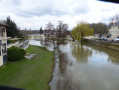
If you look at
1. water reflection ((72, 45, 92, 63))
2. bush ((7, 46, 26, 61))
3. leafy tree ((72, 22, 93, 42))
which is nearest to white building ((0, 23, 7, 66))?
bush ((7, 46, 26, 61))

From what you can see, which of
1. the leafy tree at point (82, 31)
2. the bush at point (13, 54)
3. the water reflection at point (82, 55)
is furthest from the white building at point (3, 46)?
the leafy tree at point (82, 31)

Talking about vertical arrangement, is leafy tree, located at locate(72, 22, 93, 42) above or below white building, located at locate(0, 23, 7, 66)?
above

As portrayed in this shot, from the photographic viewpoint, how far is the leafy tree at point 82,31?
40.8 meters

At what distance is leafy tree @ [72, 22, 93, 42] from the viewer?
4078 centimetres

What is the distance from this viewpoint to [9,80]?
892 centimetres

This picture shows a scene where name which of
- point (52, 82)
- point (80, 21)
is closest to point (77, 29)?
point (80, 21)

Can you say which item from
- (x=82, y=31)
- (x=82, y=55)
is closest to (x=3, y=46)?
(x=82, y=55)

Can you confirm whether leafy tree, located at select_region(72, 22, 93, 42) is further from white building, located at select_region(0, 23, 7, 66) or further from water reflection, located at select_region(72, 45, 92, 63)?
white building, located at select_region(0, 23, 7, 66)

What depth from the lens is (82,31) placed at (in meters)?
41.0

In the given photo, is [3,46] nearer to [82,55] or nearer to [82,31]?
[82,55]

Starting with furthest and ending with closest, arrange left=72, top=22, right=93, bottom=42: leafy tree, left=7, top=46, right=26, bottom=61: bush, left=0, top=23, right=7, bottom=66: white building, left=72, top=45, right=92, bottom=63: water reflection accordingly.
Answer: left=72, top=22, right=93, bottom=42: leafy tree, left=72, top=45, right=92, bottom=63: water reflection, left=7, top=46, right=26, bottom=61: bush, left=0, top=23, right=7, bottom=66: white building

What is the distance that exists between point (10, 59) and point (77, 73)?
8.28 meters

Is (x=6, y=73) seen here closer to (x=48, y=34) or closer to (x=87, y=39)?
(x=48, y=34)

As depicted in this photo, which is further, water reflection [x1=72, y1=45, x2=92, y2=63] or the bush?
water reflection [x1=72, y1=45, x2=92, y2=63]
